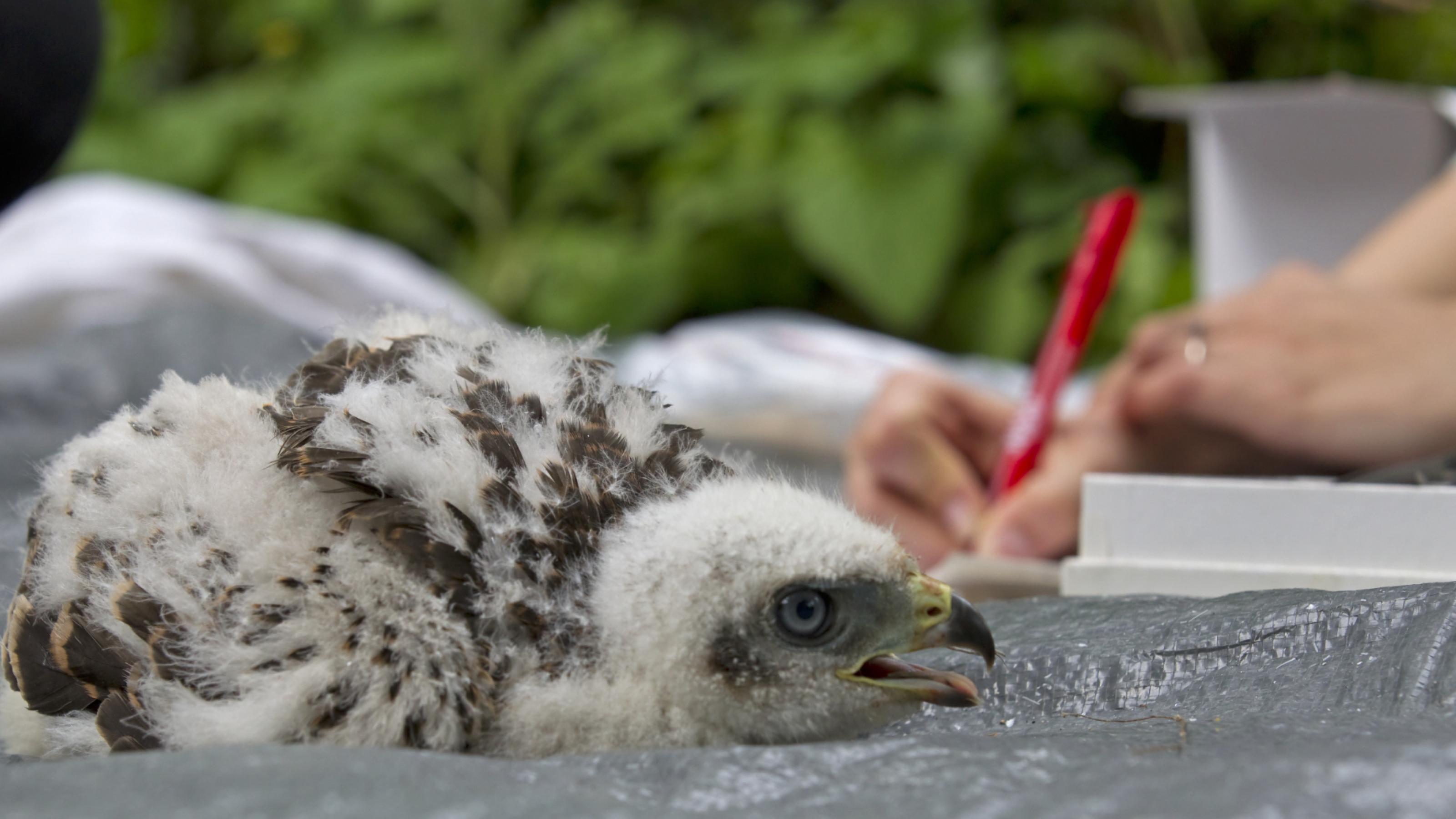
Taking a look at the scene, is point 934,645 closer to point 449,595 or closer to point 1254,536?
point 449,595

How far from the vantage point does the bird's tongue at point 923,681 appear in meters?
0.78

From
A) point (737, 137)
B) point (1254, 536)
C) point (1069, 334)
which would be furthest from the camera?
point (737, 137)

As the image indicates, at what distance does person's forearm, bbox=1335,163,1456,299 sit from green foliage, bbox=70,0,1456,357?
2.01 meters

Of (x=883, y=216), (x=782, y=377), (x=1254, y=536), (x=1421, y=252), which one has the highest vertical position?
(x=883, y=216)

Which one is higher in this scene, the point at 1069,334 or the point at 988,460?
the point at 1069,334

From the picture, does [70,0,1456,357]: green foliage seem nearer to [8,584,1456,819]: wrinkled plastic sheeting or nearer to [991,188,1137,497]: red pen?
[991,188,1137,497]: red pen

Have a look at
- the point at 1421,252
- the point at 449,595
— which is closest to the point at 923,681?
the point at 449,595

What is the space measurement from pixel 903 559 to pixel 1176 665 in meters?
0.20

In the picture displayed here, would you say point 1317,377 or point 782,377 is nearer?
point 1317,377

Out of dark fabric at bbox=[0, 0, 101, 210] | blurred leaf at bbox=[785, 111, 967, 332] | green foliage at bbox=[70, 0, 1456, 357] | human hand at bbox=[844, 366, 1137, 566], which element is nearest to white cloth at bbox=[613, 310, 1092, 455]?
human hand at bbox=[844, 366, 1137, 566]

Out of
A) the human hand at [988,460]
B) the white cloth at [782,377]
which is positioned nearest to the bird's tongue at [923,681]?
the human hand at [988,460]

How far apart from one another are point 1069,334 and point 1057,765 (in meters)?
1.38

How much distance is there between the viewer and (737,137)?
4.87 meters

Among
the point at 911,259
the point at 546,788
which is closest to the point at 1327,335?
the point at 546,788
